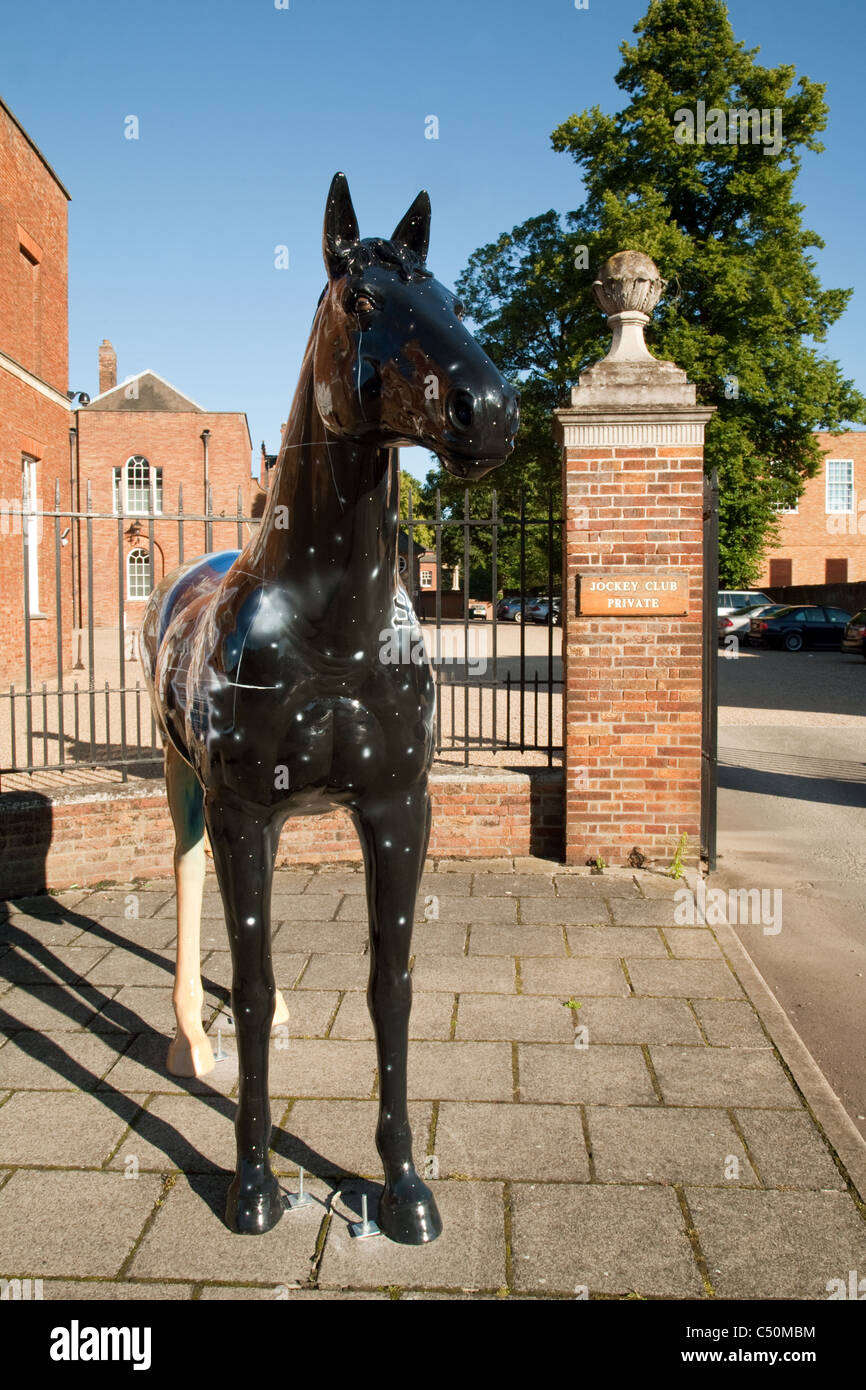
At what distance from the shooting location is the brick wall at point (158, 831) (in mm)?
5852

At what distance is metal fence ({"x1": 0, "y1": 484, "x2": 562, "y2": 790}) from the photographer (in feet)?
19.8

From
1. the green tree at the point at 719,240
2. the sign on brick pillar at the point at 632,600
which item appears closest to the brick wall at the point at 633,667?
the sign on brick pillar at the point at 632,600

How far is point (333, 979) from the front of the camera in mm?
4547

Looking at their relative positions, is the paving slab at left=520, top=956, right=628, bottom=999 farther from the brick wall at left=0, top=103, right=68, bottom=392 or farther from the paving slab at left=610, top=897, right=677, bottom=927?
the brick wall at left=0, top=103, right=68, bottom=392

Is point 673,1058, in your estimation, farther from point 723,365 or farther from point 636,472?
point 723,365

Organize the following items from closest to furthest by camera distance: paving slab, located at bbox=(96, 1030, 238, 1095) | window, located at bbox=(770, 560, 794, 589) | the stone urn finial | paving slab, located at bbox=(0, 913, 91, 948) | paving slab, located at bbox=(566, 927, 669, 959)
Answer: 1. paving slab, located at bbox=(96, 1030, 238, 1095)
2. paving slab, located at bbox=(566, 927, 669, 959)
3. paving slab, located at bbox=(0, 913, 91, 948)
4. the stone urn finial
5. window, located at bbox=(770, 560, 794, 589)

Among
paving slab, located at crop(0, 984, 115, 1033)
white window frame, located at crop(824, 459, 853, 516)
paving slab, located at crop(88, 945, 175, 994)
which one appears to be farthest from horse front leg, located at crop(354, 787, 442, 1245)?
white window frame, located at crop(824, 459, 853, 516)

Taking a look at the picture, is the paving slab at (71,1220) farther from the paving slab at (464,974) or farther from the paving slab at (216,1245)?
the paving slab at (464,974)

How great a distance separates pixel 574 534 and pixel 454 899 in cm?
234

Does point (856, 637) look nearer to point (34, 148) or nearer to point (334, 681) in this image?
point (34, 148)

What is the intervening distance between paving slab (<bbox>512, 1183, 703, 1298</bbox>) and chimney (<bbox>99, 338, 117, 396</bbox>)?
46.9 metres

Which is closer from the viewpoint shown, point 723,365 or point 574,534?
point 574,534

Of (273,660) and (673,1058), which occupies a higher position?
(273,660)
